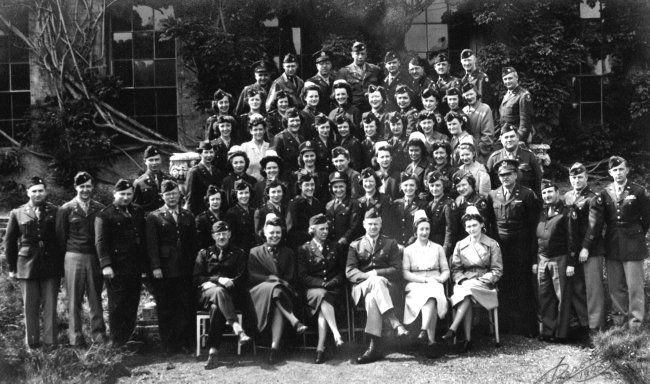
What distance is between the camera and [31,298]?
6.74m

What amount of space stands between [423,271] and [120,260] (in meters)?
2.93

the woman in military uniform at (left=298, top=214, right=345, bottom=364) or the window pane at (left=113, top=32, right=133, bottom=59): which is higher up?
the window pane at (left=113, top=32, right=133, bottom=59)

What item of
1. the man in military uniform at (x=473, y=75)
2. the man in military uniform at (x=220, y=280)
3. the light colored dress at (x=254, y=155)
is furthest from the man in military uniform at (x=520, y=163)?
the man in military uniform at (x=220, y=280)

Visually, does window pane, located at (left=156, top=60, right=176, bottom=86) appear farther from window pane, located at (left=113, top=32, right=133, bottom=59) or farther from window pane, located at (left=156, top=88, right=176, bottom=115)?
window pane, located at (left=113, top=32, right=133, bottom=59)

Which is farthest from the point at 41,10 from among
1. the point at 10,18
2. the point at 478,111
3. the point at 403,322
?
the point at 403,322

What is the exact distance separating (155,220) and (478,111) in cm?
389

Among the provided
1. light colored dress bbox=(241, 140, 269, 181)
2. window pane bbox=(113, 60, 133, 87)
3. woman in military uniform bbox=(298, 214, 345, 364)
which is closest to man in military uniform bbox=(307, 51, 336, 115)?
light colored dress bbox=(241, 140, 269, 181)

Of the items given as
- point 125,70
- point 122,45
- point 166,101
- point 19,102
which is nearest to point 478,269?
point 166,101

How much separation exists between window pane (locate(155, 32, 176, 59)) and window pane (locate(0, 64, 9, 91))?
2.75 meters

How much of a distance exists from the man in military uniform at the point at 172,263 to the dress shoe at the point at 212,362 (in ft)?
2.05

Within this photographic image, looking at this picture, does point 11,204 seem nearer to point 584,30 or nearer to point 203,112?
point 203,112

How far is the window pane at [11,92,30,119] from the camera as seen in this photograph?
1269 cm

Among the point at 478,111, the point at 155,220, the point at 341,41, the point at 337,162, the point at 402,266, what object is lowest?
the point at 402,266

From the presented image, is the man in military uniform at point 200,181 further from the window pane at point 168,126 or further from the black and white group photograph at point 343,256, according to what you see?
the window pane at point 168,126
